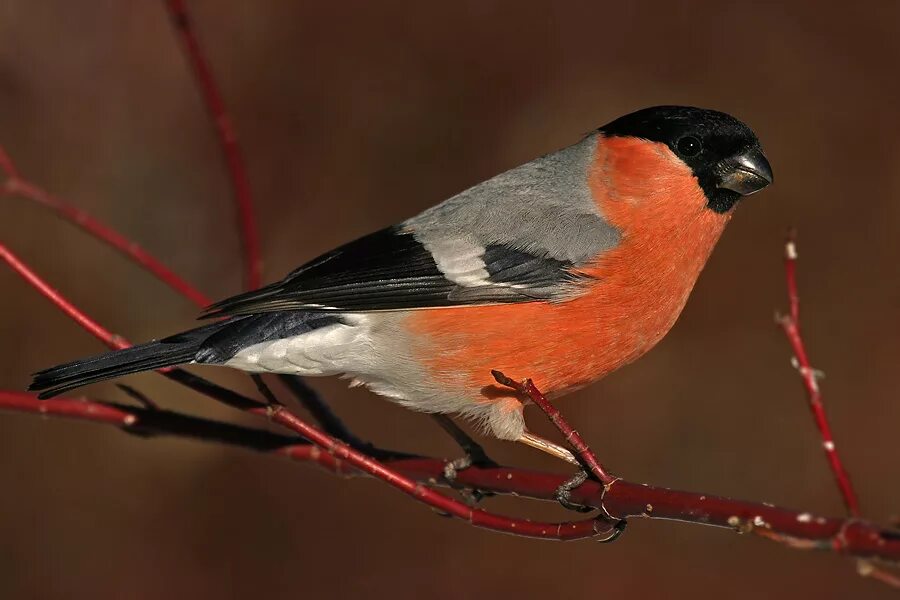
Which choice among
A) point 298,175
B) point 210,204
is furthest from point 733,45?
point 210,204

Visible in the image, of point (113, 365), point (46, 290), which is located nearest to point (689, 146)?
point (113, 365)

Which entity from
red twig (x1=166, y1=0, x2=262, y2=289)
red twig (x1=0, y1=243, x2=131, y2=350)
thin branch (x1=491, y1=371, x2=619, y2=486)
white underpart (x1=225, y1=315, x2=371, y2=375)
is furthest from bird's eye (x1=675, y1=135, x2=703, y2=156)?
red twig (x1=0, y1=243, x2=131, y2=350)

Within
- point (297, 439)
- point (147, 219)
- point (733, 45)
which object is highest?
point (733, 45)

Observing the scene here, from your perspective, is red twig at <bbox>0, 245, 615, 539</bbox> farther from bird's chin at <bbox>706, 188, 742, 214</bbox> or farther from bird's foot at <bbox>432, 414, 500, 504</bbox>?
bird's chin at <bbox>706, 188, 742, 214</bbox>

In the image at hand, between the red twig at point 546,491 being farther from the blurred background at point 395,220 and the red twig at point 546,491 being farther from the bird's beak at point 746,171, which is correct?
the blurred background at point 395,220

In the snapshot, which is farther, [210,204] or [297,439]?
[210,204]

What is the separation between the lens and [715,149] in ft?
12.7

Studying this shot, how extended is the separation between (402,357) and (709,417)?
3666 mm

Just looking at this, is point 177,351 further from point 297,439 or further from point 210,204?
point 210,204

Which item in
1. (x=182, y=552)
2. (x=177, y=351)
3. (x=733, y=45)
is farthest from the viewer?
(x=733, y=45)

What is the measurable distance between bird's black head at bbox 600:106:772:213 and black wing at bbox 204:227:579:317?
0.60 metres

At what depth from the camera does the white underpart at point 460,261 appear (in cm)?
384

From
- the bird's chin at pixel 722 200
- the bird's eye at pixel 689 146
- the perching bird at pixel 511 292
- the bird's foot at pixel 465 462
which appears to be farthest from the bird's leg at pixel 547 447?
the bird's eye at pixel 689 146

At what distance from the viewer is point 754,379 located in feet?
22.6
